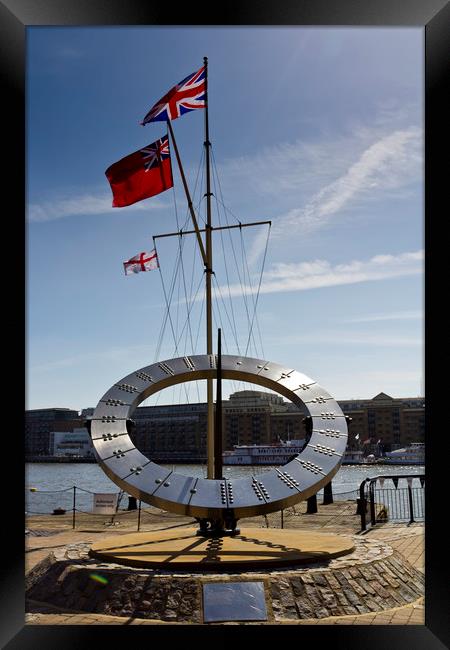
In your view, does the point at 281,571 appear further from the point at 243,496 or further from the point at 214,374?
the point at 214,374

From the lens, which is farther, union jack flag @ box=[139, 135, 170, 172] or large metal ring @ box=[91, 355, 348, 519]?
union jack flag @ box=[139, 135, 170, 172]

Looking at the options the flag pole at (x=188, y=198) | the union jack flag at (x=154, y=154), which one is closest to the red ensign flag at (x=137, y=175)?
the union jack flag at (x=154, y=154)

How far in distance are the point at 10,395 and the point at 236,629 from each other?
2.53m

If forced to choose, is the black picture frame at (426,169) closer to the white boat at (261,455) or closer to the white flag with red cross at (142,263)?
the white flag with red cross at (142,263)

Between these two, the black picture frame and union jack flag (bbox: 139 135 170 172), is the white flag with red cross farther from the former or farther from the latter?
the black picture frame

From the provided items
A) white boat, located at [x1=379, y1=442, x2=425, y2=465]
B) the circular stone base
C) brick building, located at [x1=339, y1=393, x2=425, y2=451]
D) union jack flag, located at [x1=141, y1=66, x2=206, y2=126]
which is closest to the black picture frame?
the circular stone base

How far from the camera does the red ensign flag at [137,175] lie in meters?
12.5

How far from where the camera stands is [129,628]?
5.74 m

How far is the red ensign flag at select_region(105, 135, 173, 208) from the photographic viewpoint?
12.5 m

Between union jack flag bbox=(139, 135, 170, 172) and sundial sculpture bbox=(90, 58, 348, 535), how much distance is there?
3.84m

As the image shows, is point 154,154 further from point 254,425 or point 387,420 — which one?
point 387,420

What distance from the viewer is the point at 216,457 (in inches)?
341

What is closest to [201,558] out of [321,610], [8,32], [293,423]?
[321,610]

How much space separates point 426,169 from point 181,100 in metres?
8.91
